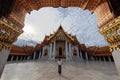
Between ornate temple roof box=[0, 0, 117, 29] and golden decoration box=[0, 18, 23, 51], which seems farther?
ornate temple roof box=[0, 0, 117, 29]

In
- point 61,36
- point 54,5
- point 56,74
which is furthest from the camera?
point 61,36

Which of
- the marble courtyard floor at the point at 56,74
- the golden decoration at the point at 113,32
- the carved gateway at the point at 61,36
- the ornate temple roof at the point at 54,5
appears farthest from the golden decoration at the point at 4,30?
the carved gateway at the point at 61,36

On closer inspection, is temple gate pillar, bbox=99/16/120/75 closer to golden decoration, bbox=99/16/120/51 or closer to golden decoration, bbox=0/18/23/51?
golden decoration, bbox=99/16/120/51

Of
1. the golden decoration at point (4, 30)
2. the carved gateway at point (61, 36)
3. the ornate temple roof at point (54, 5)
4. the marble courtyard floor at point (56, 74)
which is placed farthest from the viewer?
the carved gateway at point (61, 36)

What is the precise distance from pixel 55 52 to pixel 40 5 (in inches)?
675

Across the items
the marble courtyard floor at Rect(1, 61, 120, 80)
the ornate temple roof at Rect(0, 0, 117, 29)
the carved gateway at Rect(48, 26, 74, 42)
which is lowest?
the marble courtyard floor at Rect(1, 61, 120, 80)

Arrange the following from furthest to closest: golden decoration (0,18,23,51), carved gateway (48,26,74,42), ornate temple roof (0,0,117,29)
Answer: carved gateway (48,26,74,42), ornate temple roof (0,0,117,29), golden decoration (0,18,23,51)

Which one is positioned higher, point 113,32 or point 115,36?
point 113,32

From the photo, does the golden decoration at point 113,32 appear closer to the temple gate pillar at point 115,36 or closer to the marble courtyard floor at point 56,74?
the temple gate pillar at point 115,36

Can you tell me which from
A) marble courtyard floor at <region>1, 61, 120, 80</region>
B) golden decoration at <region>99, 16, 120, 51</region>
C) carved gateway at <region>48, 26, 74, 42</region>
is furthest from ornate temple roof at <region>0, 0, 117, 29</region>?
carved gateway at <region>48, 26, 74, 42</region>

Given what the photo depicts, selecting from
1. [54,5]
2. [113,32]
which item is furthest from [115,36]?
[54,5]

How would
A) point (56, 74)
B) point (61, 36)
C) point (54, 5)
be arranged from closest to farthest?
point (54, 5) < point (56, 74) < point (61, 36)

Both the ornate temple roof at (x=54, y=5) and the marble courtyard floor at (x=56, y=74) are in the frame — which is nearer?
the ornate temple roof at (x=54, y=5)

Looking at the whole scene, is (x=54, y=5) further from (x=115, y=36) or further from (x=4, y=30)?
(x=115, y=36)
